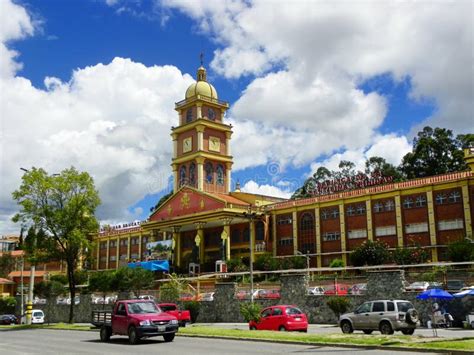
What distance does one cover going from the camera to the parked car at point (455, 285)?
27.7 metres

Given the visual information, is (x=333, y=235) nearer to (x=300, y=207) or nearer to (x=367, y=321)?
(x=300, y=207)

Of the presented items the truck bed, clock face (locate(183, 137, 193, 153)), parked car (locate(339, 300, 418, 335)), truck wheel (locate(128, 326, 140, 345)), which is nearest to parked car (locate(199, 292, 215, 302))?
the truck bed

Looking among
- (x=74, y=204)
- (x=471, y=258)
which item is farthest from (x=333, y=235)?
(x=74, y=204)

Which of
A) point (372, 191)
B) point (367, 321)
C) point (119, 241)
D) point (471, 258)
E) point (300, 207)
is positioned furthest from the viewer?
point (119, 241)

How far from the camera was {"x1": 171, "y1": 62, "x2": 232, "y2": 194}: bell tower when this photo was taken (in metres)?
77.1

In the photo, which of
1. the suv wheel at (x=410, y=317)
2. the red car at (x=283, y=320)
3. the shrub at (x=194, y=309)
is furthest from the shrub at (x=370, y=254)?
the suv wheel at (x=410, y=317)

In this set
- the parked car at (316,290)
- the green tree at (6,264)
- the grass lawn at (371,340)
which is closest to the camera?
the grass lawn at (371,340)

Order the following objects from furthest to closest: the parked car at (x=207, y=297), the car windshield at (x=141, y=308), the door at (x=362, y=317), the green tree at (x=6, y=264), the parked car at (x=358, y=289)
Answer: the green tree at (x=6, y=264) → the parked car at (x=207, y=297) → the parked car at (x=358, y=289) → the door at (x=362, y=317) → the car windshield at (x=141, y=308)

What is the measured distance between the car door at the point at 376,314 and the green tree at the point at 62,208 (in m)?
22.1

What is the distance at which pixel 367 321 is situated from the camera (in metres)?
24.1

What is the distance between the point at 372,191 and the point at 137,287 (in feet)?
86.7

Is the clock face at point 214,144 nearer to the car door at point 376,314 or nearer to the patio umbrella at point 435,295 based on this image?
the patio umbrella at point 435,295

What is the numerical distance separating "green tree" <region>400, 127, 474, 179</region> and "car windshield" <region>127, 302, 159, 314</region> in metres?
63.8

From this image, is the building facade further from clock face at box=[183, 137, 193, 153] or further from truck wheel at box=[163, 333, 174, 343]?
truck wheel at box=[163, 333, 174, 343]
